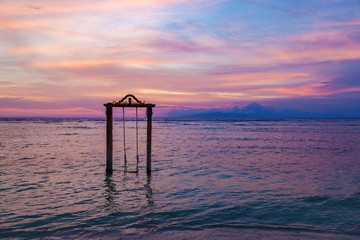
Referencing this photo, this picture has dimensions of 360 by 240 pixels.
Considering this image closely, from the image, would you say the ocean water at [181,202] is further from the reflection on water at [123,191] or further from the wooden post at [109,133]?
the wooden post at [109,133]

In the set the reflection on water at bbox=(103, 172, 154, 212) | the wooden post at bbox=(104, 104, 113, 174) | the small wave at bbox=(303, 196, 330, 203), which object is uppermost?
the wooden post at bbox=(104, 104, 113, 174)

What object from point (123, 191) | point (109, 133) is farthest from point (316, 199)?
point (109, 133)

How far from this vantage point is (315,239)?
8.13m

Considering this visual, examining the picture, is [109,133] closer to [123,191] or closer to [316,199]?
[123,191]

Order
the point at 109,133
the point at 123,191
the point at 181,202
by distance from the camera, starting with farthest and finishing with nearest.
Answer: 1. the point at 109,133
2. the point at 123,191
3. the point at 181,202

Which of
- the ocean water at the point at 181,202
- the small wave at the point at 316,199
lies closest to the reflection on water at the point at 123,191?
the ocean water at the point at 181,202

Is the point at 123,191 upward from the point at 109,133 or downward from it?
downward

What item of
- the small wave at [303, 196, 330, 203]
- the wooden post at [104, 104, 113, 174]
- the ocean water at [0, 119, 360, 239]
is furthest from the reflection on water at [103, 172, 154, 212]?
the small wave at [303, 196, 330, 203]

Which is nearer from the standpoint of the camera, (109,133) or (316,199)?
(316,199)

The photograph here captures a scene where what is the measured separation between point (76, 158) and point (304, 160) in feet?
61.7

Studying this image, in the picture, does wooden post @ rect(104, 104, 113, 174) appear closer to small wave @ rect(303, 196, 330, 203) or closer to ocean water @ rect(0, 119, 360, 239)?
ocean water @ rect(0, 119, 360, 239)

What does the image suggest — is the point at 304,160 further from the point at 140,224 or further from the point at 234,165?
the point at 140,224

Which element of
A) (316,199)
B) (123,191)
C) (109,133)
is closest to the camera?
(316,199)

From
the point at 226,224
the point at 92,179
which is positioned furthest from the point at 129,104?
the point at 226,224
